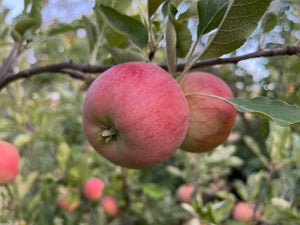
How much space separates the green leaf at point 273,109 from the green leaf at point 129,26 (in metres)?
0.23

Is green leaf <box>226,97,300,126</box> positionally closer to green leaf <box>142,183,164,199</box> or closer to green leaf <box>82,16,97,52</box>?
green leaf <box>82,16,97,52</box>

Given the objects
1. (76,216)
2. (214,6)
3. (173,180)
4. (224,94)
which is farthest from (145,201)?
(214,6)

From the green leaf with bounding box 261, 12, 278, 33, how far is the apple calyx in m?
0.45

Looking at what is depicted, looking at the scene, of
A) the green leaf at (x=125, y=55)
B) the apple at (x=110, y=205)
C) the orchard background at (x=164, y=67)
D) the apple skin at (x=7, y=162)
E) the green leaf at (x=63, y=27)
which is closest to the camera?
the orchard background at (x=164, y=67)

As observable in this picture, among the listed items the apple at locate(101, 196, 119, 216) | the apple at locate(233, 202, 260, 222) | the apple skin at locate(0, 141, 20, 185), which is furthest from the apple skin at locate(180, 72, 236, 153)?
the apple at locate(233, 202, 260, 222)

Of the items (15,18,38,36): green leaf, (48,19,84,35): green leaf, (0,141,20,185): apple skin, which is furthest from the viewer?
(0,141,20,185): apple skin

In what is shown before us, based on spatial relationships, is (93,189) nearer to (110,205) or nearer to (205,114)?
(110,205)

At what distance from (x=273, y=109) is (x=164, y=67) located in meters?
0.29

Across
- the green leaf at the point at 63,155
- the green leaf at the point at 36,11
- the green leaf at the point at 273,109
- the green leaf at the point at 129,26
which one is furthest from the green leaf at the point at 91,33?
the green leaf at the point at 63,155

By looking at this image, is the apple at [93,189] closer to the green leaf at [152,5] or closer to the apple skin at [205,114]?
the apple skin at [205,114]

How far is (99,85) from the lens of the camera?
73cm

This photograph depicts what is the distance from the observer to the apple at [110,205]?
2.26 metres

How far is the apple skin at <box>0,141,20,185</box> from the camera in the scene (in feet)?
4.06

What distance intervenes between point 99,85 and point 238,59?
0.29 m
